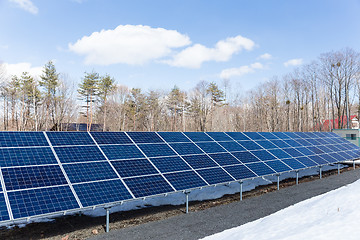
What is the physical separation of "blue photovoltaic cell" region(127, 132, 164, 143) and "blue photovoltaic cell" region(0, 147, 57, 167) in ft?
13.3

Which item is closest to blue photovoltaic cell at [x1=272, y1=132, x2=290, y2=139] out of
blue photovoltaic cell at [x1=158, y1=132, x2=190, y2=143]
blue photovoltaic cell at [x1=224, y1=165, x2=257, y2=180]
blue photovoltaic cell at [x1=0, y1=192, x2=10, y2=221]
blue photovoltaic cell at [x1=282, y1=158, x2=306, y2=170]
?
blue photovoltaic cell at [x1=282, y1=158, x2=306, y2=170]

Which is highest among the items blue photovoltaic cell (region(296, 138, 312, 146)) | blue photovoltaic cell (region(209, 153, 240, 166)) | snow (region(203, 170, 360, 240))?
blue photovoltaic cell (region(296, 138, 312, 146))

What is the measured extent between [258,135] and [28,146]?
14.8 m

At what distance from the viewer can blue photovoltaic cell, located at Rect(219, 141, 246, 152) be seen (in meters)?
14.2

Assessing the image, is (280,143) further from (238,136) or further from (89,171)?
(89,171)

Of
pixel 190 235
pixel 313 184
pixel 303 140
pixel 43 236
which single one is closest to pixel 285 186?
pixel 313 184

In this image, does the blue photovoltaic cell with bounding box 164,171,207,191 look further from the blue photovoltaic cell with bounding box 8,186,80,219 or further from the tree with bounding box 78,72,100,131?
the tree with bounding box 78,72,100,131

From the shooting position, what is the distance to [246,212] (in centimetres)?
1009

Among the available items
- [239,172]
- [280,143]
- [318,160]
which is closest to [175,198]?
[239,172]

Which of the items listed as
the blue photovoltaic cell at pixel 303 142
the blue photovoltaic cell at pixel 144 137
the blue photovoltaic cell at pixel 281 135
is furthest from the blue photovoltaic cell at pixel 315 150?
the blue photovoltaic cell at pixel 144 137

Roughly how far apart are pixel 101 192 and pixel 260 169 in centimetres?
857

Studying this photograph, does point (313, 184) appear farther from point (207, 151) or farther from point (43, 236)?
point (43, 236)

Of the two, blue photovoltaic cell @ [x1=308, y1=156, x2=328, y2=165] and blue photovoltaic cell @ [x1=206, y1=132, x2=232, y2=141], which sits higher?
blue photovoltaic cell @ [x1=206, y1=132, x2=232, y2=141]

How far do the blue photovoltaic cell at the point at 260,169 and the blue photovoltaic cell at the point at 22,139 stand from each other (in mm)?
9899
